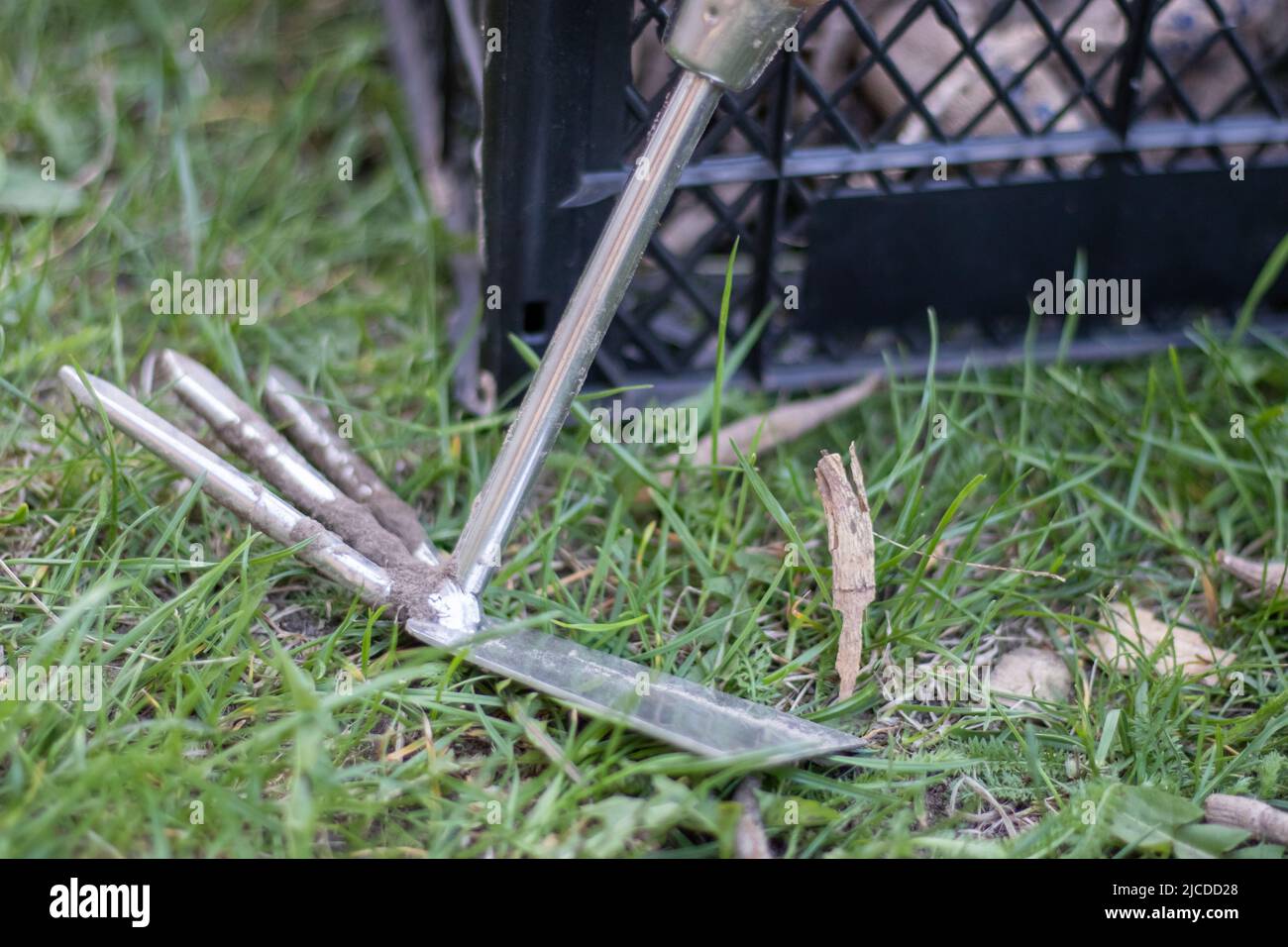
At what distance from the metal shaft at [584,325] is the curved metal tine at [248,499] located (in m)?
0.13

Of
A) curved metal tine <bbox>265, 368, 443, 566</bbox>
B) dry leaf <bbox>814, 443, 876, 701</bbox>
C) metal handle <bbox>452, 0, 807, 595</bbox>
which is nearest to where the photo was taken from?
metal handle <bbox>452, 0, 807, 595</bbox>

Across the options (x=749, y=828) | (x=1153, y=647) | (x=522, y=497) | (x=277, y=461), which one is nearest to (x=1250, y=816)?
(x=1153, y=647)

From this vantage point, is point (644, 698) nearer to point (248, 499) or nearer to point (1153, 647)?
point (248, 499)

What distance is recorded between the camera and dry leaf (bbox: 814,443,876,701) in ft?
4.93

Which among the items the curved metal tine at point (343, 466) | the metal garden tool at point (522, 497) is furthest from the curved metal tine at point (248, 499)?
the curved metal tine at point (343, 466)

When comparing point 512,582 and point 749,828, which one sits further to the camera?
point 512,582

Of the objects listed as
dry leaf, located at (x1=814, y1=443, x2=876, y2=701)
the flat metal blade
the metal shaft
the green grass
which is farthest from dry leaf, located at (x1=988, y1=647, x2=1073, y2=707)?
the metal shaft

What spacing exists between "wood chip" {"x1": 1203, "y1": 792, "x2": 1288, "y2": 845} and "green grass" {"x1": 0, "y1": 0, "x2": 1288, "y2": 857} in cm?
5

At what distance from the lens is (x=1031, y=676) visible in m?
1.62

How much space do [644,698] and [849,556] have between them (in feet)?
1.07

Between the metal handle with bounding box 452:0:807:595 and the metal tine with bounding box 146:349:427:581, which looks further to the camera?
the metal tine with bounding box 146:349:427:581

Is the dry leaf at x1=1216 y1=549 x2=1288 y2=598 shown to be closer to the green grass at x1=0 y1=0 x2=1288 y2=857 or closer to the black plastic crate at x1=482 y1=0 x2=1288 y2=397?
the green grass at x1=0 y1=0 x2=1288 y2=857

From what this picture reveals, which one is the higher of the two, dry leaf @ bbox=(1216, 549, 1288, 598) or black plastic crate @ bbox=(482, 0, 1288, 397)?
black plastic crate @ bbox=(482, 0, 1288, 397)
